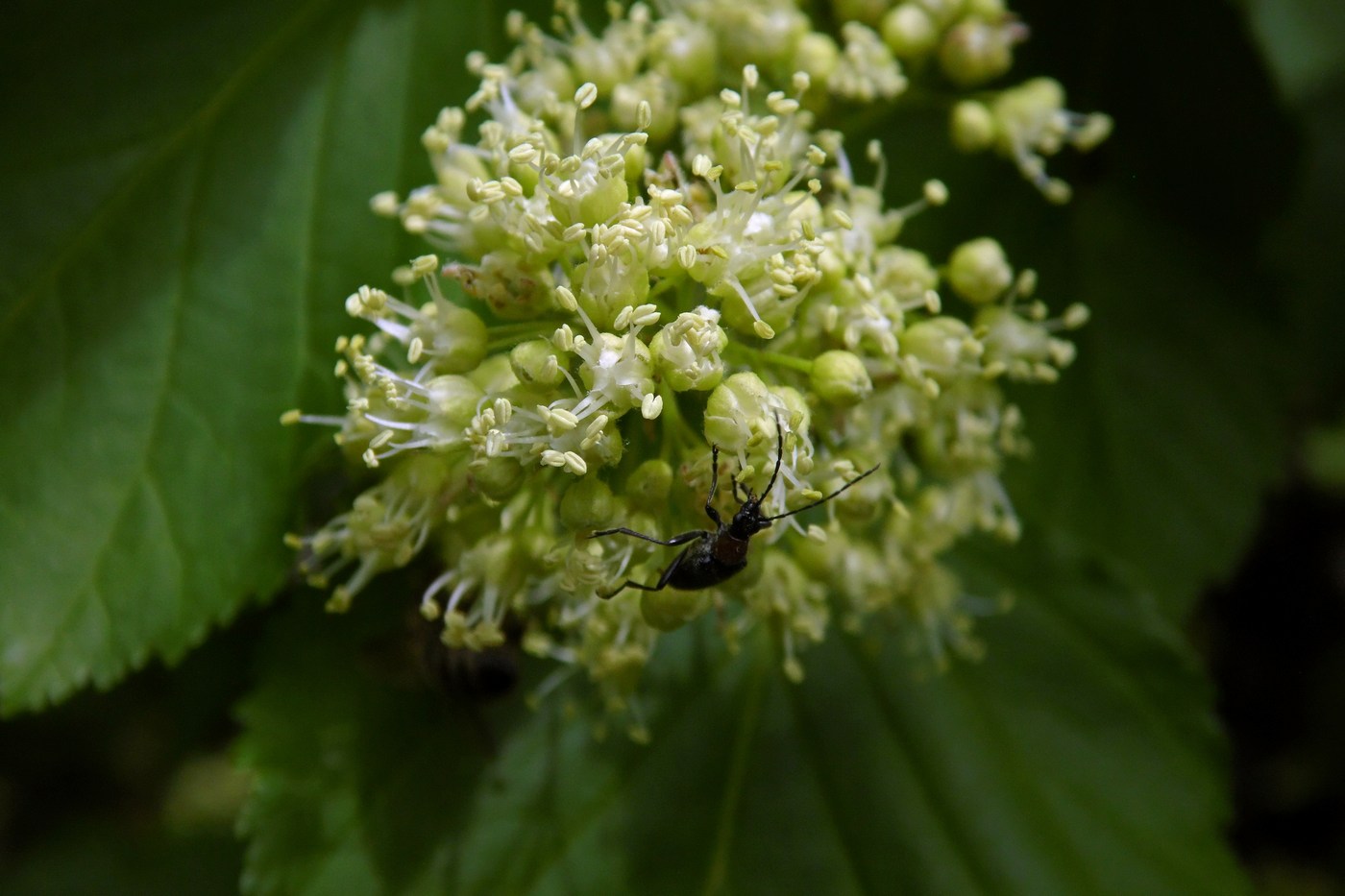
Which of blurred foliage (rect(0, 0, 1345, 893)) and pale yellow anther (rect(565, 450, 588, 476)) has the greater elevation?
pale yellow anther (rect(565, 450, 588, 476))

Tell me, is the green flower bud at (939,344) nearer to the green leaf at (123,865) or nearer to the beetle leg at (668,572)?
the beetle leg at (668,572)

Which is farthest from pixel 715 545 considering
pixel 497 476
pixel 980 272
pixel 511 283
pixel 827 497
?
pixel 980 272

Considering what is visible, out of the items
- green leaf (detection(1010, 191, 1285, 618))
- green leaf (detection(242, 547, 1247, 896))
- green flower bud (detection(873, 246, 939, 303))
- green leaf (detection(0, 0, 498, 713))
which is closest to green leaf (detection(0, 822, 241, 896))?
green leaf (detection(242, 547, 1247, 896))

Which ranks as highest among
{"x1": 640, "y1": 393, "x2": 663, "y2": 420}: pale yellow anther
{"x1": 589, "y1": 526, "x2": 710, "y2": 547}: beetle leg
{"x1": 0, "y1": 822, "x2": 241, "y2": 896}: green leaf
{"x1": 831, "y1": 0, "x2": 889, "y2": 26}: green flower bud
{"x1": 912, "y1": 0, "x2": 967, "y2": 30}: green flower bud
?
{"x1": 912, "y1": 0, "x2": 967, "y2": 30}: green flower bud

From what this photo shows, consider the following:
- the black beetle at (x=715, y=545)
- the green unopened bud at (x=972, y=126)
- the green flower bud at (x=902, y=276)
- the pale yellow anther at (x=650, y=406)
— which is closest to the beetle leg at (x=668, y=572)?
the black beetle at (x=715, y=545)

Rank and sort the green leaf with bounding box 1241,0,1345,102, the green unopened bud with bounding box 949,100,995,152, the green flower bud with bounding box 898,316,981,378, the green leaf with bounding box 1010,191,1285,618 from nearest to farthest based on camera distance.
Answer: the green flower bud with bounding box 898,316,981,378
the green unopened bud with bounding box 949,100,995,152
the green leaf with bounding box 1241,0,1345,102
the green leaf with bounding box 1010,191,1285,618

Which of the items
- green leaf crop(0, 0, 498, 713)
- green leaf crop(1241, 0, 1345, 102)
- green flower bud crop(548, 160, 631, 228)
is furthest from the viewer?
green leaf crop(1241, 0, 1345, 102)

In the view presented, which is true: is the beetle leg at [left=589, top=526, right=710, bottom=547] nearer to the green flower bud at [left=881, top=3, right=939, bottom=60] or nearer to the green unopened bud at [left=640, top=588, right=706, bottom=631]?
the green unopened bud at [left=640, top=588, right=706, bottom=631]

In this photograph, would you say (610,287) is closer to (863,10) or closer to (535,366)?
(535,366)

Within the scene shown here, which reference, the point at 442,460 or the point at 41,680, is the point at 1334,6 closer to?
the point at 442,460
